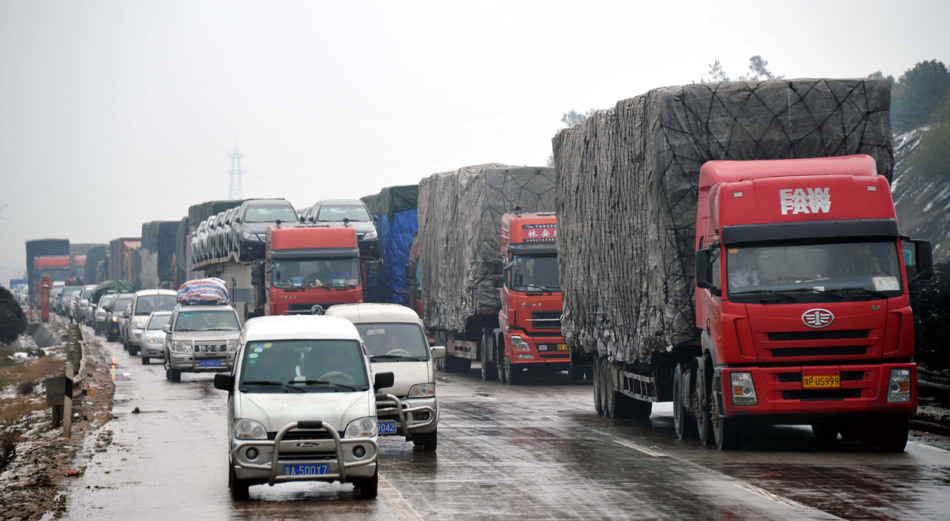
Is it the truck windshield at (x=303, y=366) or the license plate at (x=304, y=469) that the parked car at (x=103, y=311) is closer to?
the truck windshield at (x=303, y=366)

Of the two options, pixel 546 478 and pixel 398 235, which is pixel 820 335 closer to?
pixel 546 478

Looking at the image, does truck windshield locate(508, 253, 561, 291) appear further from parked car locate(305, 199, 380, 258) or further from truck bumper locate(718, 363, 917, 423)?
truck bumper locate(718, 363, 917, 423)

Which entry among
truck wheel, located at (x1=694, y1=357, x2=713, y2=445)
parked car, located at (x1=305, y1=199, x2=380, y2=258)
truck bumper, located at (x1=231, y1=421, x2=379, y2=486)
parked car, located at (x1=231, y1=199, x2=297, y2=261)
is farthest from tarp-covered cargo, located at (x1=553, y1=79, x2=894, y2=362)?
parked car, located at (x1=231, y1=199, x2=297, y2=261)

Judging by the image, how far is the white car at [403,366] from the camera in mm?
15289

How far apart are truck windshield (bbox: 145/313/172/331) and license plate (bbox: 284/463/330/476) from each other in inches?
1113

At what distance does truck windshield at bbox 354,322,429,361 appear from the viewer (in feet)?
53.2

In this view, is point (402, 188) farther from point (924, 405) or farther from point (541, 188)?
point (924, 405)

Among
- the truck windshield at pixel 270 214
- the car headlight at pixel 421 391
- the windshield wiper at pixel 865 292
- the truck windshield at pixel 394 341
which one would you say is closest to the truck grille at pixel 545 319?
the truck windshield at pixel 394 341

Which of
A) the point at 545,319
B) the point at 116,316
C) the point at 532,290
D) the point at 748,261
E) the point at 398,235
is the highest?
the point at 398,235

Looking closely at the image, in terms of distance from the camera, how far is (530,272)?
27.7m

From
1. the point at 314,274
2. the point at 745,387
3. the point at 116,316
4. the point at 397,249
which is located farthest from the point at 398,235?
the point at 745,387

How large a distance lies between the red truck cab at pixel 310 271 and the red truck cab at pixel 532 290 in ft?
23.0

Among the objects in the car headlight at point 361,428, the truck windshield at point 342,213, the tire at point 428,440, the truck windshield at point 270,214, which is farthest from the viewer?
the truck windshield at point 270,214

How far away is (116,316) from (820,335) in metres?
42.3
